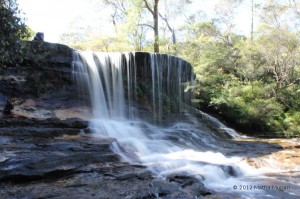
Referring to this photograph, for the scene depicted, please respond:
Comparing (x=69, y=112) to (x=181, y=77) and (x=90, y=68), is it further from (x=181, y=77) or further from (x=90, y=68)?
(x=181, y=77)

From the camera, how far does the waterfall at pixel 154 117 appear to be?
685 cm

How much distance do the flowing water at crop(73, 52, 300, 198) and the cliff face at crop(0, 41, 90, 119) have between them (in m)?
0.58

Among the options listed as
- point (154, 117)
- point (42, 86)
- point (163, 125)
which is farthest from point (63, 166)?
point (154, 117)

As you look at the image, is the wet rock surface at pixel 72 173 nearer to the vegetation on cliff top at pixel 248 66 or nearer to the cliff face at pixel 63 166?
the cliff face at pixel 63 166

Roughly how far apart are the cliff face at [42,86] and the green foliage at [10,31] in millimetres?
2365

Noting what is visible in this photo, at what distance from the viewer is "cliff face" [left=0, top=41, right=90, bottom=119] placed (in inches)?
399

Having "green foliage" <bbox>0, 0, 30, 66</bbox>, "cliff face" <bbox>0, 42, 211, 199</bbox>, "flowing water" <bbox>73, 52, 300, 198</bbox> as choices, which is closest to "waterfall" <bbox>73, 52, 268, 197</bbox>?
"flowing water" <bbox>73, 52, 300, 198</bbox>

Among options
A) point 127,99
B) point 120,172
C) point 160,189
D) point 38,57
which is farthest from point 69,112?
point 160,189

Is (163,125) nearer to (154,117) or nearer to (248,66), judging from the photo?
(154,117)

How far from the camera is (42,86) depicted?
11531 mm

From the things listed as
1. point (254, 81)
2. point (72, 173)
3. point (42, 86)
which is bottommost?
point (72, 173)

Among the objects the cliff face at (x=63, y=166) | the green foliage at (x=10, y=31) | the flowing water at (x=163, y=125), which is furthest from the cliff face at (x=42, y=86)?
the green foliage at (x=10, y=31)

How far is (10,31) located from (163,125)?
23.8 feet

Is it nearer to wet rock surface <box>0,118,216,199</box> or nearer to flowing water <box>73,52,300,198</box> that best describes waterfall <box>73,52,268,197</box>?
flowing water <box>73,52,300,198</box>
